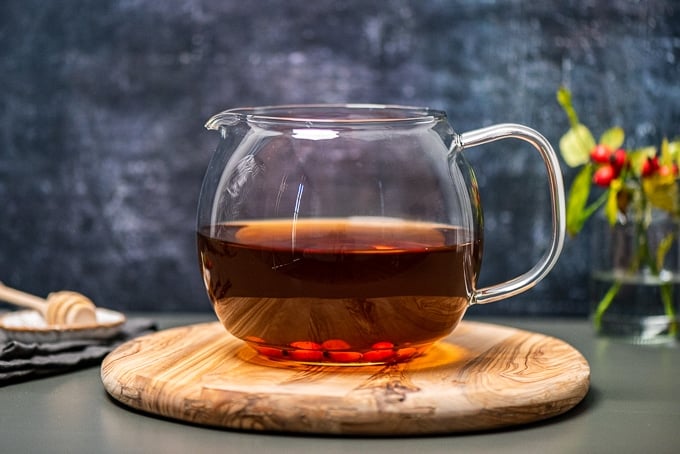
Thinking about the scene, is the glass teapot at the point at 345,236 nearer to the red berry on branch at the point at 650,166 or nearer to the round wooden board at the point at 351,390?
the round wooden board at the point at 351,390

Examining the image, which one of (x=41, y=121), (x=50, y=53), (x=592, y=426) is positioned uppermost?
(x=50, y=53)

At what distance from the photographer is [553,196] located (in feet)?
2.90

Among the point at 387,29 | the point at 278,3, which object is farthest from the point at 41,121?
the point at 387,29

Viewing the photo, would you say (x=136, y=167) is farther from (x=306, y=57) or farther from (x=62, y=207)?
(x=306, y=57)

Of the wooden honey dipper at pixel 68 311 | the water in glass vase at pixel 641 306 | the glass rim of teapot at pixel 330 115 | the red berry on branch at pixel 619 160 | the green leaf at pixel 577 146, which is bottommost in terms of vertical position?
the water in glass vase at pixel 641 306

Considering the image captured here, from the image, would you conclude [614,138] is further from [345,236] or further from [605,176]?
[345,236]

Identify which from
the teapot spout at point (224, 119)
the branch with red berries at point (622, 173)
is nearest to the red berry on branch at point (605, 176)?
the branch with red berries at point (622, 173)

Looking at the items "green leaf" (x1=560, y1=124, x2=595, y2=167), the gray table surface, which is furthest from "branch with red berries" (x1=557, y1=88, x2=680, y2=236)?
the gray table surface

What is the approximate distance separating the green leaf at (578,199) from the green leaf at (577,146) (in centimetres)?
2

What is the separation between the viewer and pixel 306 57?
1.41 meters

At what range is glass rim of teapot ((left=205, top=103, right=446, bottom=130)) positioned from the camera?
2.72ft

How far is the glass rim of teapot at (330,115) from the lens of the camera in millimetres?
828

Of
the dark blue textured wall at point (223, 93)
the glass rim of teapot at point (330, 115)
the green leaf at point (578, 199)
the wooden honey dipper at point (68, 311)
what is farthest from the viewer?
the dark blue textured wall at point (223, 93)

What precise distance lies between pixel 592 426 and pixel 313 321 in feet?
0.83
